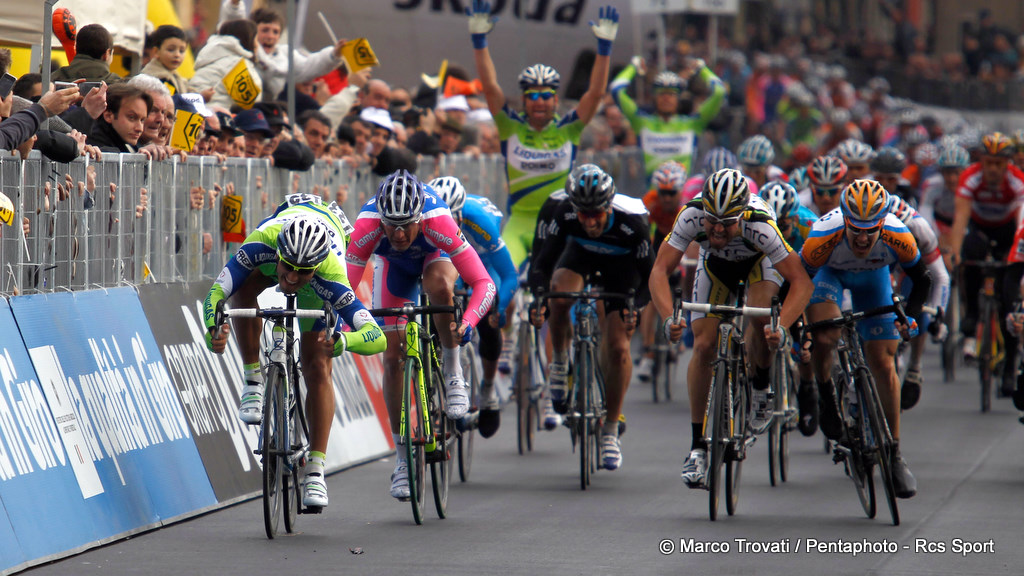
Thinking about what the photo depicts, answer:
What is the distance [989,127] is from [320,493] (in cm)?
3192

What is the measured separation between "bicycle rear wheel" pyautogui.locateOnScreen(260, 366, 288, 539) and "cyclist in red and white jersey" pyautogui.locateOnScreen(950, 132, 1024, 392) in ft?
27.5

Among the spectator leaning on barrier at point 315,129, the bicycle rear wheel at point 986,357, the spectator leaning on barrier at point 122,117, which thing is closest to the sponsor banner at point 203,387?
the spectator leaning on barrier at point 122,117

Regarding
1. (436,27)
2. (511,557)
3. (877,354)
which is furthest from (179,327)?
(436,27)

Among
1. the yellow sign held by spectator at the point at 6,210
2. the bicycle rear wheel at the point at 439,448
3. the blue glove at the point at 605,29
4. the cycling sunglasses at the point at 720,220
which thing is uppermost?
the blue glove at the point at 605,29

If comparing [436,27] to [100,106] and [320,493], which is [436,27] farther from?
[320,493]

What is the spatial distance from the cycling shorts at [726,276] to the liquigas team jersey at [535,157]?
3.88 metres

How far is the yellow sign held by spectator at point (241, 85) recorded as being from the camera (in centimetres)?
1181

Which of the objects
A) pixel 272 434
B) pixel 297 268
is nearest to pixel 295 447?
pixel 272 434

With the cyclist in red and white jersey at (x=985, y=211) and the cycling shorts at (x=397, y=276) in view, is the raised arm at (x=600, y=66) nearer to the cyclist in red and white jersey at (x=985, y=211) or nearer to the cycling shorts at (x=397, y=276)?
the cyclist in red and white jersey at (x=985, y=211)

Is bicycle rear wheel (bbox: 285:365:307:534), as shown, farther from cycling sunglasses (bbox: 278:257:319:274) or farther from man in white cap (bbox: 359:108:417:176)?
man in white cap (bbox: 359:108:417:176)

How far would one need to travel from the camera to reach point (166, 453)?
8789mm

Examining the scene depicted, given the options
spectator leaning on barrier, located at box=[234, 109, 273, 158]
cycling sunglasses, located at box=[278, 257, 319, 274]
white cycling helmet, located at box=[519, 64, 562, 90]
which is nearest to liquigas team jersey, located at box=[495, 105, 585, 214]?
white cycling helmet, located at box=[519, 64, 562, 90]

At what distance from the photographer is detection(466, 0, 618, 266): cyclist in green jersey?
13.7m

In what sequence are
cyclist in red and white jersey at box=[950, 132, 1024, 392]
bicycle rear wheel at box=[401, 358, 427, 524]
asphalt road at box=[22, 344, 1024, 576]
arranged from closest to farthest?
asphalt road at box=[22, 344, 1024, 576] < bicycle rear wheel at box=[401, 358, 427, 524] < cyclist in red and white jersey at box=[950, 132, 1024, 392]
